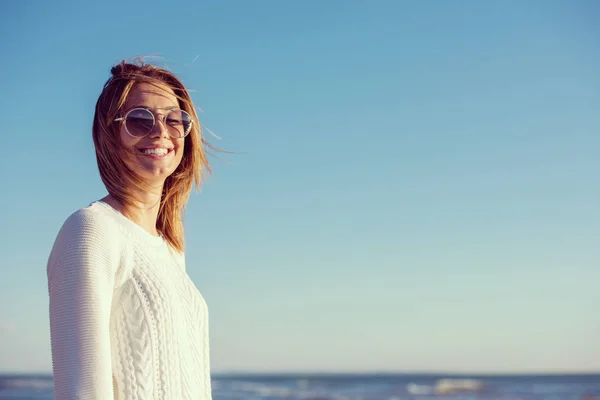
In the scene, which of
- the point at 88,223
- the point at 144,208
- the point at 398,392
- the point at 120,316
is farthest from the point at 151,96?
the point at 398,392

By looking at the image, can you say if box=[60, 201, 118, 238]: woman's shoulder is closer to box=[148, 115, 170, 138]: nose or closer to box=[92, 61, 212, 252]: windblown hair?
box=[92, 61, 212, 252]: windblown hair

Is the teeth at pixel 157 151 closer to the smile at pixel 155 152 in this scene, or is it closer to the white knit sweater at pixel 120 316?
the smile at pixel 155 152

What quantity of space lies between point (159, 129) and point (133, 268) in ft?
1.52

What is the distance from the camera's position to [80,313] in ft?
6.08

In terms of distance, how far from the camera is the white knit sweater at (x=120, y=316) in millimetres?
1848

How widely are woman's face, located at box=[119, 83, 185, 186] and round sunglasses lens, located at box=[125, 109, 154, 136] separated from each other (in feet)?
0.04

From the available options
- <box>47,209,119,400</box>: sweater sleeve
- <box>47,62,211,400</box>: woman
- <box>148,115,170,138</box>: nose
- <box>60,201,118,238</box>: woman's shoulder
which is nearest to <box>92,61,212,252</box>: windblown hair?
<box>47,62,211,400</box>: woman

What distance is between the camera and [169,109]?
240cm

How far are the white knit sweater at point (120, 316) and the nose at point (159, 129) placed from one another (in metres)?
0.28

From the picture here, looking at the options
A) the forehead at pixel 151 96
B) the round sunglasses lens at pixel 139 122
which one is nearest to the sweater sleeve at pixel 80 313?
the round sunglasses lens at pixel 139 122

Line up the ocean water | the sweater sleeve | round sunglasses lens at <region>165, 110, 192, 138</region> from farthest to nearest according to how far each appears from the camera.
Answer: the ocean water
round sunglasses lens at <region>165, 110, 192, 138</region>
the sweater sleeve

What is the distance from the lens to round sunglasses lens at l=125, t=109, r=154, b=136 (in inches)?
89.2

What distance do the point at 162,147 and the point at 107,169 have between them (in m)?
0.19

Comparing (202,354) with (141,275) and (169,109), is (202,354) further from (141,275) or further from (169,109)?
(169,109)
